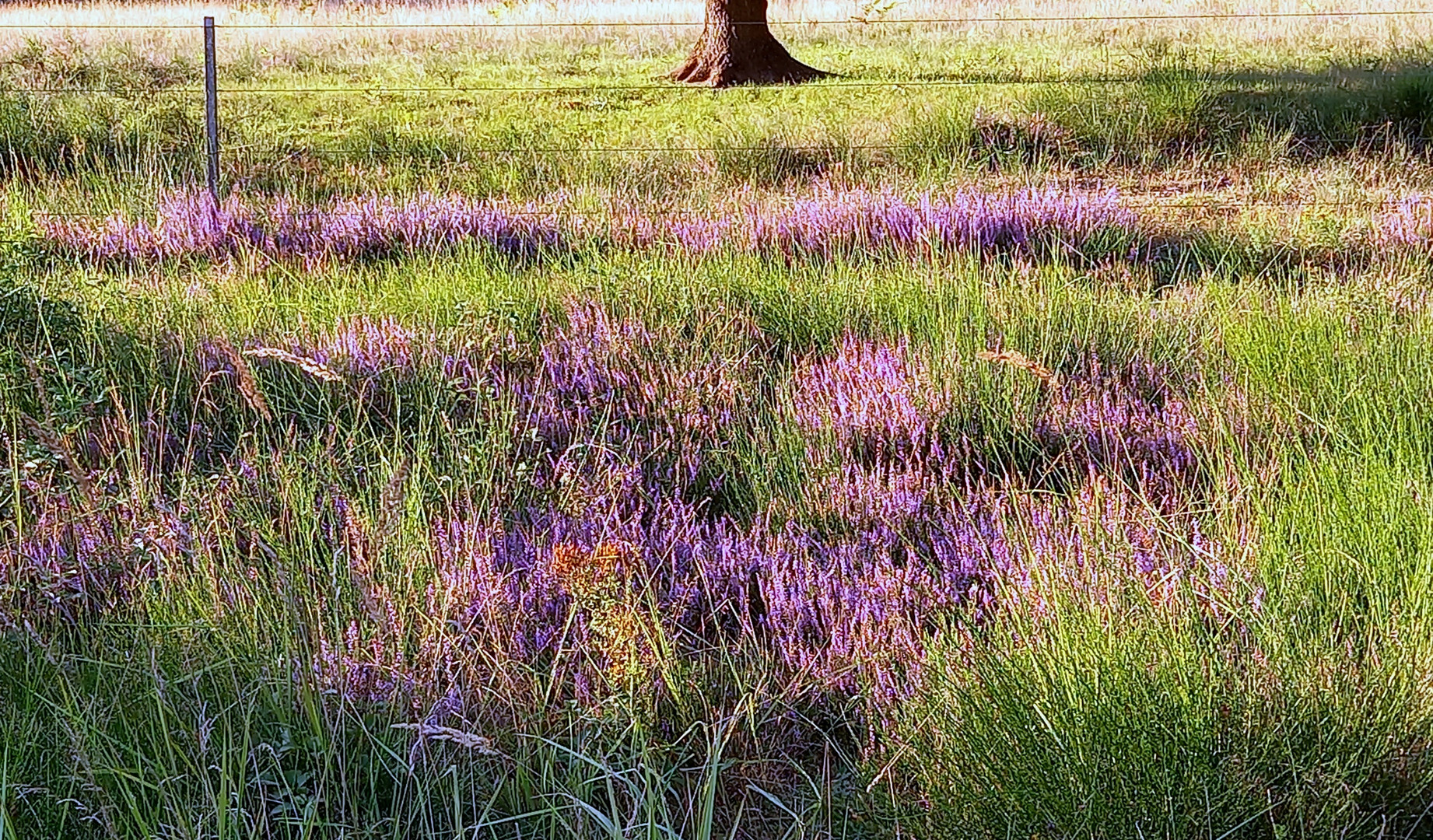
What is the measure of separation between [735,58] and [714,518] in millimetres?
11232

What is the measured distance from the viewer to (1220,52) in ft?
46.0

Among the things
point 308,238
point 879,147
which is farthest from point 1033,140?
point 308,238

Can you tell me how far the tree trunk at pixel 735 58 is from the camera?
13711mm

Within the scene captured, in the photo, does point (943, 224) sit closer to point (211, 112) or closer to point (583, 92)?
point (211, 112)

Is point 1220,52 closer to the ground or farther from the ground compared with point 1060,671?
farther from the ground

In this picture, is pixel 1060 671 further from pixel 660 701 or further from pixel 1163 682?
pixel 660 701

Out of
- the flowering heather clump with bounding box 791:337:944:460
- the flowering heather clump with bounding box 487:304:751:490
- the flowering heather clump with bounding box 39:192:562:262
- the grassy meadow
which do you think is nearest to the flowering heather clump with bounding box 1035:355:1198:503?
the grassy meadow

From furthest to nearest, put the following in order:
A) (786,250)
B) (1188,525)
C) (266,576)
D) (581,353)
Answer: (786,250), (581,353), (1188,525), (266,576)

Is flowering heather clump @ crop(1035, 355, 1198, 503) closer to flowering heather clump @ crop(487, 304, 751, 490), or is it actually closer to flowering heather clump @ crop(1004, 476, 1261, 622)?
flowering heather clump @ crop(1004, 476, 1261, 622)

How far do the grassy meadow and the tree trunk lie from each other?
6557mm

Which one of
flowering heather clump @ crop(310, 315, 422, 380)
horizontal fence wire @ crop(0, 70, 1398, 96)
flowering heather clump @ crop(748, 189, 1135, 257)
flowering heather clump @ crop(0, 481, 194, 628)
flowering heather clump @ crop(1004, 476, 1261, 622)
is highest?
horizontal fence wire @ crop(0, 70, 1398, 96)

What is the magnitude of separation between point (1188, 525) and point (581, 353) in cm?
195

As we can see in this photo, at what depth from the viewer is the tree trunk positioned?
13.7 metres

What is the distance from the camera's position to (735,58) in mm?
13836
